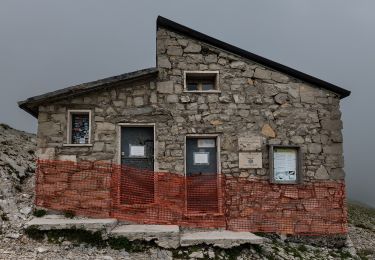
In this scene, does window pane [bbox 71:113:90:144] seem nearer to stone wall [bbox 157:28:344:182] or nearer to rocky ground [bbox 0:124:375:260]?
rocky ground [bbox 0:124:375:260]

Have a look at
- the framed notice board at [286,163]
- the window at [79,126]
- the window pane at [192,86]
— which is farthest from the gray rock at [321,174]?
the window at [79,126]

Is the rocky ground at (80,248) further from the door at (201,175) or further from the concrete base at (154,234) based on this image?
the door at (201,175)

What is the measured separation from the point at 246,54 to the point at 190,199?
3.68 m

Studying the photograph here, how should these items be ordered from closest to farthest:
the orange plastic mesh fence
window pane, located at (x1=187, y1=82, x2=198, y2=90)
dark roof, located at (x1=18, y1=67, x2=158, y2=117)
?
the orange plastic mesh fence, dark roof, located at (x1=18, y1=67, x2=158, y2=117), window pane, located at (x1=187, y1=82, x2=198, y2=90)

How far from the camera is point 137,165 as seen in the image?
948cm

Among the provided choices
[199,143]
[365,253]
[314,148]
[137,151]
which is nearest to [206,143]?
[199,143]

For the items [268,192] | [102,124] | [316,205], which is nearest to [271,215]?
[268,192]

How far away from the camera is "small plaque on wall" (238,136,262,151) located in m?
9.48

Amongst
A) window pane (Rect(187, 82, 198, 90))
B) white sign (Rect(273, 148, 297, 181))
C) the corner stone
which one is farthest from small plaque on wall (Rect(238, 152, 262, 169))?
window pane (Rect(187, 82, 198, 90))

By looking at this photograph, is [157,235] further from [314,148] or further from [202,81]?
[314,148]

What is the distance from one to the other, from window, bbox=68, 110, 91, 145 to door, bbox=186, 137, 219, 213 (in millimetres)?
2323

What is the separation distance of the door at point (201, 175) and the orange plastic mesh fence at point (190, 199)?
0.02 meters

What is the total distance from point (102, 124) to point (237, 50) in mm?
3632

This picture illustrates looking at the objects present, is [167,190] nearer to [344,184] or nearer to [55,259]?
[55,259]
